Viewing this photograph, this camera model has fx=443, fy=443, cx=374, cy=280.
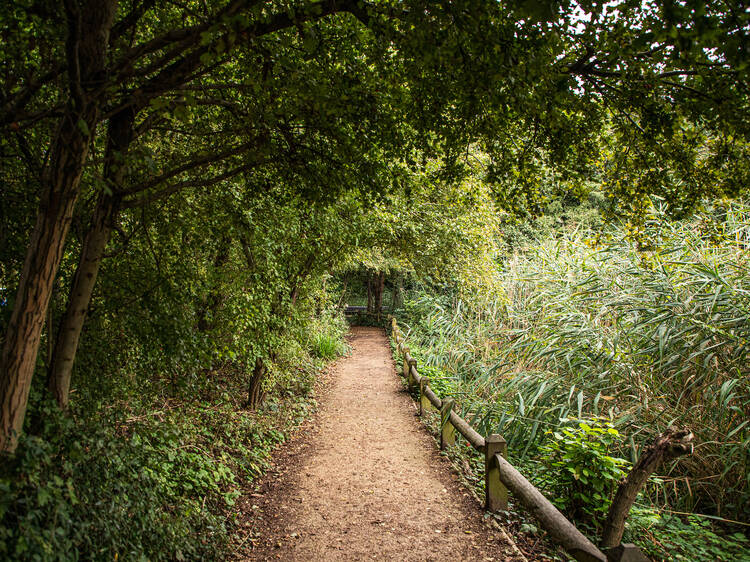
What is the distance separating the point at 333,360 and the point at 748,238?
404 inches

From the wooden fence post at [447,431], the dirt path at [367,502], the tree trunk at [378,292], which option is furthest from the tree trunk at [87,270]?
the tree trunk at [378,292]

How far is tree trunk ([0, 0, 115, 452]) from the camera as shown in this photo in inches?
94.7

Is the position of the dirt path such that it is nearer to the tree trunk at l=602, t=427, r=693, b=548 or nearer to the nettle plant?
the nettle plant

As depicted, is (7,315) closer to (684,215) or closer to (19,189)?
(19,189)

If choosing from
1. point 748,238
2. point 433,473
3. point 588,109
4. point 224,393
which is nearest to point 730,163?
point 588,109

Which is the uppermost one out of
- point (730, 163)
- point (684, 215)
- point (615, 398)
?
point (730, 163)

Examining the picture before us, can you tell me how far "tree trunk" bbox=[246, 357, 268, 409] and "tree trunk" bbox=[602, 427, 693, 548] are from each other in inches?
198

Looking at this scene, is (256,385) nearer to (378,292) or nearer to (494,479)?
(494,479)

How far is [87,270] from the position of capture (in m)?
3.07

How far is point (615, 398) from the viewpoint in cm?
516

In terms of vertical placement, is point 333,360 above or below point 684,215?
below

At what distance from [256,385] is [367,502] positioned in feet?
9.44

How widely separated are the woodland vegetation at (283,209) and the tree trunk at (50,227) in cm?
1

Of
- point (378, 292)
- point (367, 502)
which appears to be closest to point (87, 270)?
point (367, 502)
